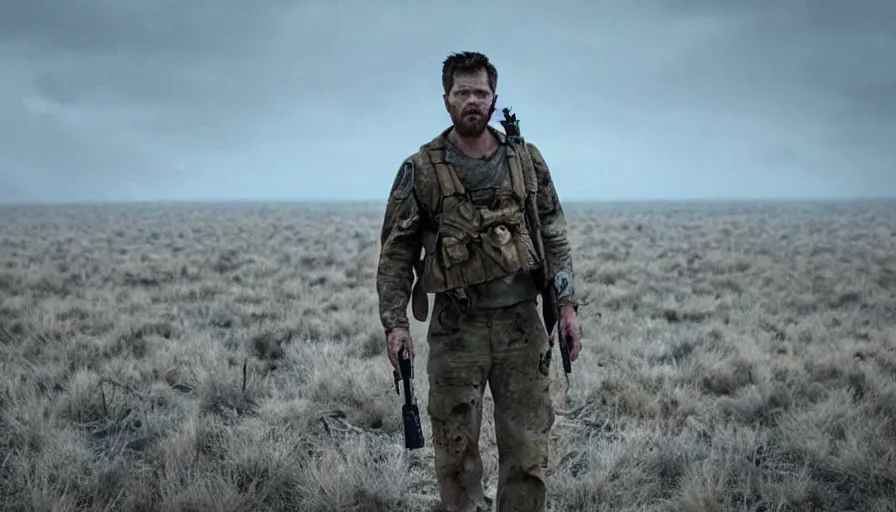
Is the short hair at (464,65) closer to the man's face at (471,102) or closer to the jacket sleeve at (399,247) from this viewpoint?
the man's face at (471,102)

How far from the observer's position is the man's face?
2572 mm

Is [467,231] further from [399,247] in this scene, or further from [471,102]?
[471,102]

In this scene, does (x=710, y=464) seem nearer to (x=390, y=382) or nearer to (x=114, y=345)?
(x=390, y=382)

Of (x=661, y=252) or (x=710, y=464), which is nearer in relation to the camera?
(x=710, y=464)

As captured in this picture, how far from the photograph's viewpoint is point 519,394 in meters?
2.73

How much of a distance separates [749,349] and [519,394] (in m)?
4.54

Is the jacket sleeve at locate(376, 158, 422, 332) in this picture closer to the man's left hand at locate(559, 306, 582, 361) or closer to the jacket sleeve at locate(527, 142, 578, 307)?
the jacket sleeve at locate(527, 142, 578, 307)

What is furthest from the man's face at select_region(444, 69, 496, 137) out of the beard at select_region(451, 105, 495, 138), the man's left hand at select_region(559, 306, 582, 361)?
the man's left hand at select_region(559, 306, 582, 361)

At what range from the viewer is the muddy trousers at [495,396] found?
2.68 metres

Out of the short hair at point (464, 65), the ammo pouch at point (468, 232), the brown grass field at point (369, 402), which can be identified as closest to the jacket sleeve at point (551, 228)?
the ammo pouch at point (468, 232)

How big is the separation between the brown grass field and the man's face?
2.21 meters

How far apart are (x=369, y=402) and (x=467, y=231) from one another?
9.03 ft

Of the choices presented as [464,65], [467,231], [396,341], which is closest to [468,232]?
[467,231]

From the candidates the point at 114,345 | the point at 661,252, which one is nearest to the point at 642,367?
the point at 114,345
